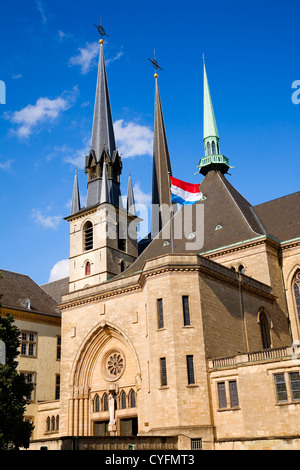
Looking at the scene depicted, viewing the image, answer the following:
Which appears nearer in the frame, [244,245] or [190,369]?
[190,369]

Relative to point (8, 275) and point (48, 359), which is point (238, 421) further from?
point (8, 275)

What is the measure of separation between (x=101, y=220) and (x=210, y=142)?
13.2 metres

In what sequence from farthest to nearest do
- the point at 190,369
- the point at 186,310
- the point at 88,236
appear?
1. the point at 88,236
2. the point at 186,310
3. the point at 190,369

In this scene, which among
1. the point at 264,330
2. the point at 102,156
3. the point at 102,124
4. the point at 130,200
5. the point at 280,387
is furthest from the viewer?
the point at 102,124

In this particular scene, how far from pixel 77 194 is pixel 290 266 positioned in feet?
91.4

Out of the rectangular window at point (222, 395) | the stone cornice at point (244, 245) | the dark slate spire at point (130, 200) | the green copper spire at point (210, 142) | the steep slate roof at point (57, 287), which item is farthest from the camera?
the dark slate spire at point (130, 200)

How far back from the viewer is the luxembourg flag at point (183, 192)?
32594 mm

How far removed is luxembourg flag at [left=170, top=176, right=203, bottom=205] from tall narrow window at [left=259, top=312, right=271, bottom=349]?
8.69 meters

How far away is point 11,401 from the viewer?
2419 centimetres

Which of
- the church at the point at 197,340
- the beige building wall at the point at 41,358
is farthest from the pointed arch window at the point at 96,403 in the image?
the beige building wall at the point at 41,358

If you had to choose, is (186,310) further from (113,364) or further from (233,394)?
(113,364)

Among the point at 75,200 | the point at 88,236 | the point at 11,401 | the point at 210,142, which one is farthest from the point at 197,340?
the point at 75,200

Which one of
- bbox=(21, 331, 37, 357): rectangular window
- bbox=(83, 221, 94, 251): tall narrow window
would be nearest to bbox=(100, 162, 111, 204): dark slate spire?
bbox=(83, 221, 94, 251): tall narrow window

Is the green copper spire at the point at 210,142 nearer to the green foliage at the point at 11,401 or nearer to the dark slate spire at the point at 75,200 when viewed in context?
the dark slate spire at the point at 75,200
